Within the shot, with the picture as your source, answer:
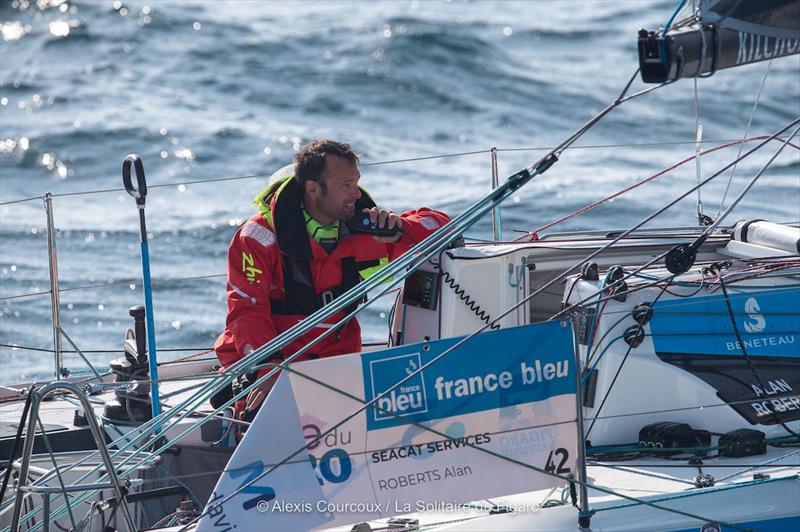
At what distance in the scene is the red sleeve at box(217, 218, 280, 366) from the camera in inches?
145

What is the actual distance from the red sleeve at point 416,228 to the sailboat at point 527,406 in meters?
0.11

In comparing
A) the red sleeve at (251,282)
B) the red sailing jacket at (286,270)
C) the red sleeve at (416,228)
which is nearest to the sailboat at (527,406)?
the red sleeve at (416,228)

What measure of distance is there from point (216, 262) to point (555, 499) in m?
5.73

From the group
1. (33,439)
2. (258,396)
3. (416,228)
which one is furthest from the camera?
(416,228)

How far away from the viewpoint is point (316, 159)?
3748mm

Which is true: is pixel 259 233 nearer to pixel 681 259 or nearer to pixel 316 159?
pixel 316 159

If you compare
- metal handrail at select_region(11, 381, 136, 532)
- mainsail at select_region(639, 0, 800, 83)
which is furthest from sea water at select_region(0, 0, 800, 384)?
mainsail at select_region(639, 0, 800, 83)

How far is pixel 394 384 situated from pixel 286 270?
0.96 metres

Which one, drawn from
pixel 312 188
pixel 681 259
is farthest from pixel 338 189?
pixel 681 259

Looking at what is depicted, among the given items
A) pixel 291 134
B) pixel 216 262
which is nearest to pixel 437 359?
pixel 216 262

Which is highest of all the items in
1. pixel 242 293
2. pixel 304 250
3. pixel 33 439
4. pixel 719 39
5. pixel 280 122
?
pixel 280 122

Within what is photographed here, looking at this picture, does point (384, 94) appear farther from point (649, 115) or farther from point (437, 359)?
point (437, 359)

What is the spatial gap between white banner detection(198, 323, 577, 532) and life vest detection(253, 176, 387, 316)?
35.3 inches

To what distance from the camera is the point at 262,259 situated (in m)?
3.73
